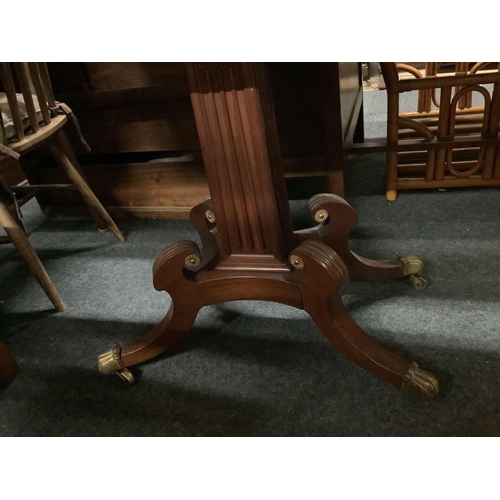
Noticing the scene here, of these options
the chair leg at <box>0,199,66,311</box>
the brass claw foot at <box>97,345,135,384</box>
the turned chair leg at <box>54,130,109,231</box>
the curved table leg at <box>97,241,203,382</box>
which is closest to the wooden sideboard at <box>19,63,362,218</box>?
the turned chair leg at <box>54,130,109,231</box>

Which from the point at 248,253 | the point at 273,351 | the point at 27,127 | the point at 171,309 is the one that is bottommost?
the point at 273,351

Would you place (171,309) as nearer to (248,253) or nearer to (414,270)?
(248,253)

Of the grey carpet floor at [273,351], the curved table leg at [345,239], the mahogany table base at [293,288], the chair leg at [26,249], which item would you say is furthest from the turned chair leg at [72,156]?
the curved table leg at [345,239]

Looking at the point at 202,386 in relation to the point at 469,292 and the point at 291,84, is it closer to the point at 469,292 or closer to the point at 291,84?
the point at 469,292

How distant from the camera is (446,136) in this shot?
138 centimetres

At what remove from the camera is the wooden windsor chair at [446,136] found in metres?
1.31

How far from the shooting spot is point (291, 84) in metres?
1.26

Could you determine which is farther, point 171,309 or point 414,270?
point 414,270

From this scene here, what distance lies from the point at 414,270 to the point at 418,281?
3cm

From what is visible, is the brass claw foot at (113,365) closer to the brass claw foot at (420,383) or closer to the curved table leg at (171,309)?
the curved table leg at (171,309)

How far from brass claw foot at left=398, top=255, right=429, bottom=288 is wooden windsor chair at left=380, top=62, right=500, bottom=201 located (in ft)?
1.53

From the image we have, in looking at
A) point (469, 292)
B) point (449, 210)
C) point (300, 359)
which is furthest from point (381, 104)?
point (300, 359)

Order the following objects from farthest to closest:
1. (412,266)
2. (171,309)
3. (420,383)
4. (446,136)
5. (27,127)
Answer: (446,136)
(27,127)
(412,266)
(171,309)
(420,383)

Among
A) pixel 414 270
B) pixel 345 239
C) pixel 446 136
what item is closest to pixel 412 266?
pixel 414 270
